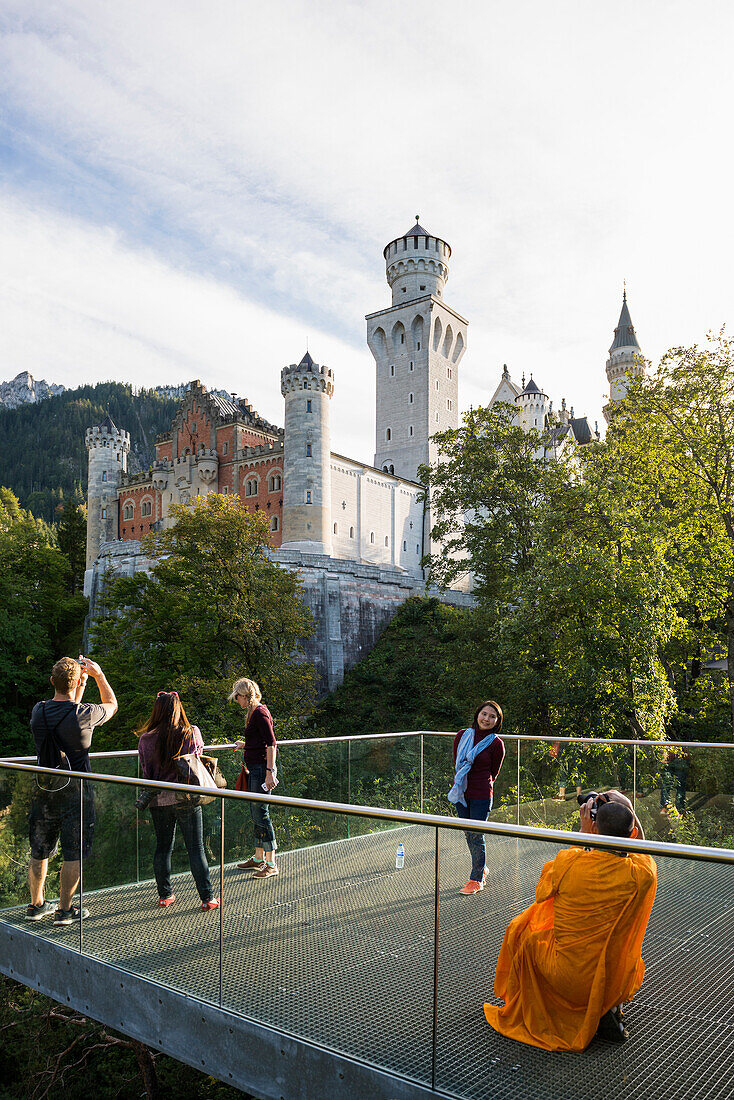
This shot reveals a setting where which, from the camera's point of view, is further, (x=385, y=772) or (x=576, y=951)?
(x=385, y=772)

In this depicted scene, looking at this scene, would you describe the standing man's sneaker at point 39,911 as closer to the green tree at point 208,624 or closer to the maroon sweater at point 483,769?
the maroon sweater at point 483,769

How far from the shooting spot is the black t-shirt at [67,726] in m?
5.51

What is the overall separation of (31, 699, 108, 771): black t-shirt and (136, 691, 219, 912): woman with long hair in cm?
42

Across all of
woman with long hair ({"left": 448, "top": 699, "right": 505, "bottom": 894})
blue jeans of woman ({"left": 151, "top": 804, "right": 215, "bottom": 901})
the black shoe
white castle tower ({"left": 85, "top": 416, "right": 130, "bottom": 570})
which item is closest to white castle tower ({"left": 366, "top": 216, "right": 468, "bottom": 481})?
white castle tower ({"left": 85, "top": 416, "right": 130, "bottom": 570})

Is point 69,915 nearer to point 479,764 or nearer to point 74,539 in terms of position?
point 479,764

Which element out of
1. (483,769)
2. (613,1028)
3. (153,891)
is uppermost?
(483,769)

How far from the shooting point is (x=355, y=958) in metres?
3.72

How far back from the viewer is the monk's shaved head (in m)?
3.56

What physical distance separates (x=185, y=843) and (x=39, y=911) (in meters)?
1.57

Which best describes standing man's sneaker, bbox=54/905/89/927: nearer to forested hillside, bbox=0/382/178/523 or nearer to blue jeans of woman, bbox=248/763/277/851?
blue jeans of woman, bbox=248/763/277/851

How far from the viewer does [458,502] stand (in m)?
21.5

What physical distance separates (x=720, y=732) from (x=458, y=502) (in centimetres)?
888

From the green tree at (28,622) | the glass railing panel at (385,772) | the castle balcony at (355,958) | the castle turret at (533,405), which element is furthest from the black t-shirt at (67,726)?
the castle turret at (533,405)

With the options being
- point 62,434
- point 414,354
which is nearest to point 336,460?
point 414,354
